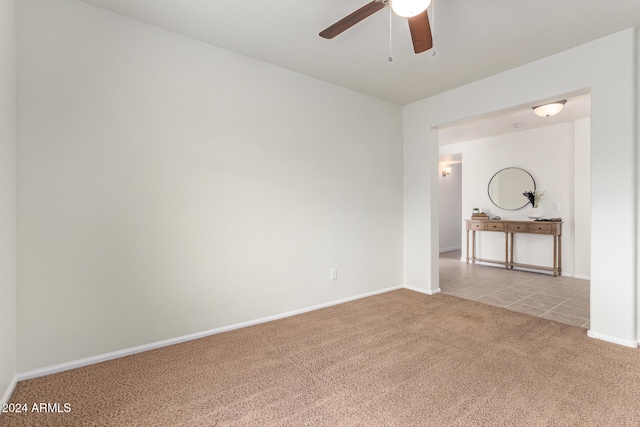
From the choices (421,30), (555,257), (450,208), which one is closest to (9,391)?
(421,30)

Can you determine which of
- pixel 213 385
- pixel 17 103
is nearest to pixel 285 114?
pixel 17 103

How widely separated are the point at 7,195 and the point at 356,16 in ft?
7.43

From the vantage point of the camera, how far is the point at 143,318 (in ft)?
7.83

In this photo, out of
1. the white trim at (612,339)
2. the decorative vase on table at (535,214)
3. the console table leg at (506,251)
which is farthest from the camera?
the console table leg at (506,251)

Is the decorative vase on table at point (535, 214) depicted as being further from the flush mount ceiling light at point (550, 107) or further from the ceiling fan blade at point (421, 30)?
the ceiling fan blade at point (421, 30)

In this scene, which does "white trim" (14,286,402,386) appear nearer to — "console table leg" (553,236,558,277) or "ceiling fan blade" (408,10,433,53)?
"ceiling fan blade" (408,10,433,53)

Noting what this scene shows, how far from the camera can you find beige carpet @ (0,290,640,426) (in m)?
1.63

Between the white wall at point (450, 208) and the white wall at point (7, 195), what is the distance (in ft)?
25.4

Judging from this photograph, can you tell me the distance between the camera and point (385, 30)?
2.47 meters

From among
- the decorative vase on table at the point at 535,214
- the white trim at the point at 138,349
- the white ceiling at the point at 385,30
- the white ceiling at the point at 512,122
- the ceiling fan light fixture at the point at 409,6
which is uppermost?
the white ceiling at the point at 385,30

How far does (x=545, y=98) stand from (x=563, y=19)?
2.53 feet

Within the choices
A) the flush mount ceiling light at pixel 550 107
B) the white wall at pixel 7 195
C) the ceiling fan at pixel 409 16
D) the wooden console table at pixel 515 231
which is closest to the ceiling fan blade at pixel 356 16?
the ceiling fan at pixel 409 16

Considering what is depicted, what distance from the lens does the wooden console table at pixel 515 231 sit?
4996 millimetres

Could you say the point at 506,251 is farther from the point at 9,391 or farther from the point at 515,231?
the point at 9,391
